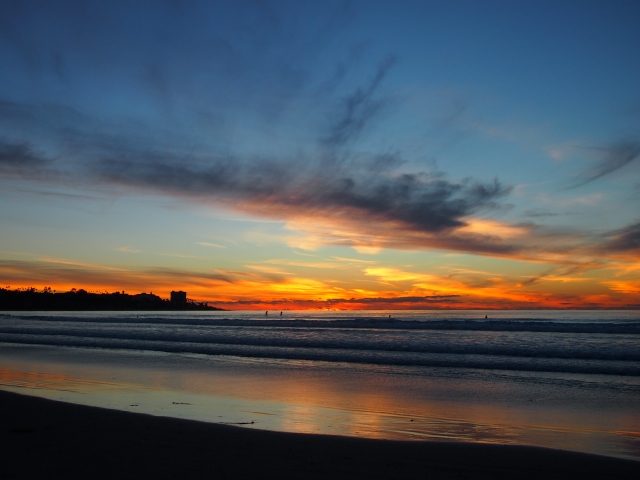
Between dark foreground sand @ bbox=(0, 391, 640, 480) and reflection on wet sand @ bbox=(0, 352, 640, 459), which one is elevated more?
dark foreground sand @ bbox=(0, 391, 640, 480)

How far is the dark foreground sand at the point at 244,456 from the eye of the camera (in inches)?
238

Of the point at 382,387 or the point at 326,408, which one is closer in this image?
→ the point at 326,408

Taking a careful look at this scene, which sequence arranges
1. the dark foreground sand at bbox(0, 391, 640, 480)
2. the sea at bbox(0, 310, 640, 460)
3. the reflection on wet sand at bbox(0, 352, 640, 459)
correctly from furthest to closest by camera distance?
1. the sea at bbox(0, 310, 640, 460)
2. the reflection on wet sand at bbox(0, 352, 640, 459)
3. the dark foreground sand at bbox(0, 391, 640, 480)

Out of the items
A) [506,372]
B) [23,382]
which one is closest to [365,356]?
[506,372]

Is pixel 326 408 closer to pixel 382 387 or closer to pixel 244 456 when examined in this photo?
pixel 382 387

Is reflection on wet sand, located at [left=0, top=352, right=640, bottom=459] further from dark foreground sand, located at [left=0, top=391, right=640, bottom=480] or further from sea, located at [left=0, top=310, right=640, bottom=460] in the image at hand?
dark foreground sand, located at [left=0, top=391, right=640, bottom=480]

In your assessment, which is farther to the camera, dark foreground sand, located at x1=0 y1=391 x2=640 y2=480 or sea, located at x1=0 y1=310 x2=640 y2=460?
sea, located at x1=0 y1=310 x2=640 y2=460

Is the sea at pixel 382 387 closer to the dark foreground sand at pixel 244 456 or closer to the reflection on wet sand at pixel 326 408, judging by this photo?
the reflection on wet sand at pixel 326 408

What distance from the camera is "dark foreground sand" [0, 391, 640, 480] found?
19.9ft

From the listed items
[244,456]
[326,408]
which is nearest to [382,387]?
[326,408]

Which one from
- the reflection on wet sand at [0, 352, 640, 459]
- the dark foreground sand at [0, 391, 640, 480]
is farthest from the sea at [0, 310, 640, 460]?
the dark foreground sand at [0, 391, 640, 480]

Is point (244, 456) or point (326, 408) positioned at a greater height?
point (244, 456)

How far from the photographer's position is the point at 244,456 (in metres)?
6.73

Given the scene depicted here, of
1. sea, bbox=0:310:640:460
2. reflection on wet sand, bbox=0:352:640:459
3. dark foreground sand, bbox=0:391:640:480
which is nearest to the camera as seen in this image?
dark foreground sand, bbox=0:391:640:480
